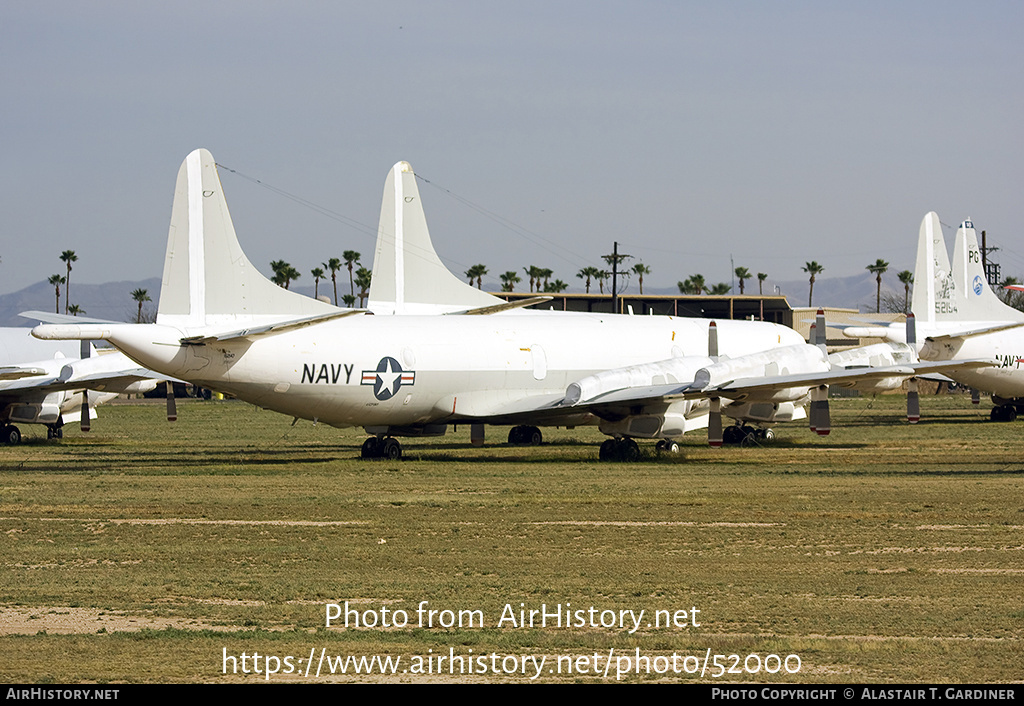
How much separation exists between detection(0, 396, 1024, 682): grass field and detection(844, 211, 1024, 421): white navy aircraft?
14956 millimetres

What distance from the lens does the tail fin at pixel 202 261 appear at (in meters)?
27.6

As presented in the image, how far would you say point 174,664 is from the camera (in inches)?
405

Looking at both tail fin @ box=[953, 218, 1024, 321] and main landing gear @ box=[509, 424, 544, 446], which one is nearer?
main landing gear @ box=[509, 424, 544, 446]

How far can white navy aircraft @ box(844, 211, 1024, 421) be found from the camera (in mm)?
45781

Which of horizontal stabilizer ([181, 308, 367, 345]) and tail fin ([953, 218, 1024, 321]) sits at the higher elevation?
tail fin ([953, 218, 1024, 321])

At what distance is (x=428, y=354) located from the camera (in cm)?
3134

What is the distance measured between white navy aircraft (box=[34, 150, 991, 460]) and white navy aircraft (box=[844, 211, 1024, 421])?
293 inches

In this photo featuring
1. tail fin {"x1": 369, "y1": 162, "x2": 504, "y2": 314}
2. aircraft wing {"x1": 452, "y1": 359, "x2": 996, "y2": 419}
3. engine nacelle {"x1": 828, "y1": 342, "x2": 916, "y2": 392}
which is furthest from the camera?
tail fin {"x1": 369, "y1": 162, "x2": 504, "y2": 314}

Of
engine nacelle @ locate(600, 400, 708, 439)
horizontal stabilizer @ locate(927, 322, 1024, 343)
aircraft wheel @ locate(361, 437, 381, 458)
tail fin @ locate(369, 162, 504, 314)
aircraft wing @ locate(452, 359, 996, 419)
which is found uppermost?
tail fin @ locate(369, 162, 504, 314)

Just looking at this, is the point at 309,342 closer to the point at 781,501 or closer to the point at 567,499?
the point at 567,499

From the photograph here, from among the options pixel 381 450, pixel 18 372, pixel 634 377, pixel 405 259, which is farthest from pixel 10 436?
pixel 634 377

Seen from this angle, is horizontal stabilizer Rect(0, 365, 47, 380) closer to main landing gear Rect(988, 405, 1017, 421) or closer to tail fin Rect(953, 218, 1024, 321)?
tail fin Rect(953, 218, 1024, 321)

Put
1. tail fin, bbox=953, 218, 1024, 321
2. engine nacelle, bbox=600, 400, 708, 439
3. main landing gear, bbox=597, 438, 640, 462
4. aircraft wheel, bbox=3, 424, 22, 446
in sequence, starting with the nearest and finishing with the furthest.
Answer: engine nacelle, bbox=600, 400, 708, 439 < main landing gear, bbox=597, 438, 640, 462 < aircraft wheel, bbox=3, 424, 22, 446 < tail fin, bbox=953, 218, 1024, 321

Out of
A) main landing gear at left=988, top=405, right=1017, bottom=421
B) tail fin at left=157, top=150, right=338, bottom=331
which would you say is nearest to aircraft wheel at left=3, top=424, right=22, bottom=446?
tail fin at left=157, top=150, right=338, bottom=331
